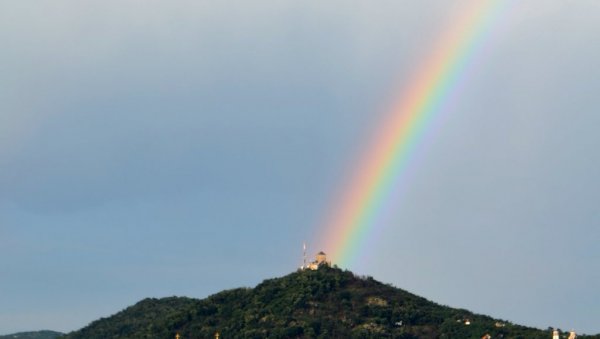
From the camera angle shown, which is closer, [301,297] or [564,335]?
[564,335]

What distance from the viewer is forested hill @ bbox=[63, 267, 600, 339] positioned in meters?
164

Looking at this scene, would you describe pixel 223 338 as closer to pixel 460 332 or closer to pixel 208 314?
pixel 208 314

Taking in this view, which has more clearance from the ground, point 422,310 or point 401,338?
point 422,310

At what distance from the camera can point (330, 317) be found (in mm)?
174250

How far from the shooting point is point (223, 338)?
17250 centimetres

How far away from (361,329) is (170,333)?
Result: 157ft


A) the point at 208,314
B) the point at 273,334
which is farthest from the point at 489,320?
the point at 208,314

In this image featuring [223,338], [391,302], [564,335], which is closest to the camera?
[564,335]

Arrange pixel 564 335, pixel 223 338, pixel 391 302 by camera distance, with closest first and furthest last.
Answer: pixel 564 335 < pixel 223 338 < pixel 391 302

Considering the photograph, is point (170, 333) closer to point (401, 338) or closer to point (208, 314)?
point (208, 314)

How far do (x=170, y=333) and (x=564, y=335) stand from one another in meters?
85.0

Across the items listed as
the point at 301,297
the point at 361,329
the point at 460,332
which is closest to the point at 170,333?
the point at 301,297

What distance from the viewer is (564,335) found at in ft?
521

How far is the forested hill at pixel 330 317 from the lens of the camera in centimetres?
16388
